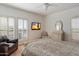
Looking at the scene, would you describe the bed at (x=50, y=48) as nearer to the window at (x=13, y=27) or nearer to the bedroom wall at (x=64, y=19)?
the bedroom wall at (x=64, y=19)

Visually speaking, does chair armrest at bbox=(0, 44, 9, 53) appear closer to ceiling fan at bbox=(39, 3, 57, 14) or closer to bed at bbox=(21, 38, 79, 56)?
bed at bbox=(21, 38, 79, 56)

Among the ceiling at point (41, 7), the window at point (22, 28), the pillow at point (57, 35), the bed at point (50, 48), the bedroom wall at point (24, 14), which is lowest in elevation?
the bed at point (50, 48)

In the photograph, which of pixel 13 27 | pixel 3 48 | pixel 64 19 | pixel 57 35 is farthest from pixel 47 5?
pixel 3 48

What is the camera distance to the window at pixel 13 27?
1677mm

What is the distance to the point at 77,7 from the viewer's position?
165 centimetres

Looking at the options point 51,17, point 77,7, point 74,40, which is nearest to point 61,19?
point 51,17

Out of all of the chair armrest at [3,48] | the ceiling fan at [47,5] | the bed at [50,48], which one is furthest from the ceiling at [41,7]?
the chair armrest at [3,48]

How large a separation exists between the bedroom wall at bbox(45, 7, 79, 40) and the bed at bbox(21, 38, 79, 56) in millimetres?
161

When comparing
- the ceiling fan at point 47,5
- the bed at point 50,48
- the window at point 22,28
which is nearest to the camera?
the bed at point 50,48

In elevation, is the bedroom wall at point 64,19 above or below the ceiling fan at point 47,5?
below

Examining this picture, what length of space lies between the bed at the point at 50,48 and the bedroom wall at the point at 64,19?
0.53 feet

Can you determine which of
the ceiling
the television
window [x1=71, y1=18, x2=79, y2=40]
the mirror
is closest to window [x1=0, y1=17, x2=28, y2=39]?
the television

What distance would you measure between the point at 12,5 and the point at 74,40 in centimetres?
130

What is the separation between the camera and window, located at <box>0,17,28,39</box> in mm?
1677
